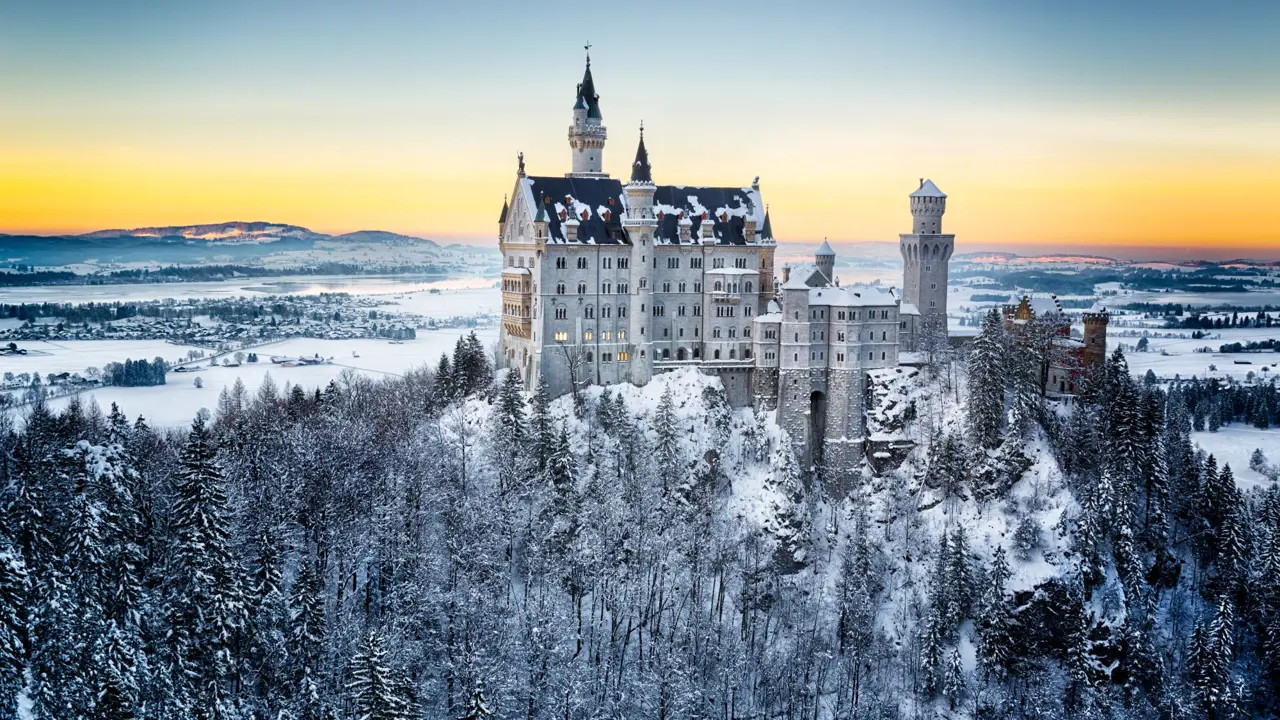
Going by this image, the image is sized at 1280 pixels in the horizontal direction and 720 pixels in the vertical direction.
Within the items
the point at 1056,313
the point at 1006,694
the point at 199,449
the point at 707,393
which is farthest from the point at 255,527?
the point at 1056,313

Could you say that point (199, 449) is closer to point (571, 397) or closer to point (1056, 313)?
point (571, 397)

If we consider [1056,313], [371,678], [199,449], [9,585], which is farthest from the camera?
[1056,313]

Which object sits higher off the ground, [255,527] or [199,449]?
[199,449]

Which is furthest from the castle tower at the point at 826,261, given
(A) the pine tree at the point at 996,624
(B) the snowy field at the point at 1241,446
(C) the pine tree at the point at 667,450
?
(B) the snowy field at the point at 1241,446

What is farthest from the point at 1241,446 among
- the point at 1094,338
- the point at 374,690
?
the point at 374,690

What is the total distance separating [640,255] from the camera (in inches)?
4087

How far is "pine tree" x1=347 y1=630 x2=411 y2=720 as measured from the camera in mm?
60750

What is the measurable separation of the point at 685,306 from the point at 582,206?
526 inches

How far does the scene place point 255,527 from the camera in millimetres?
77312

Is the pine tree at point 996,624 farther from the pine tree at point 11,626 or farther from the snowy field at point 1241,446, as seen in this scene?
the pine tree at point 11,626

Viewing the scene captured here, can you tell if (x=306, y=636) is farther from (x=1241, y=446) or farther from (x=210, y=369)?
(x=1241, y=446)

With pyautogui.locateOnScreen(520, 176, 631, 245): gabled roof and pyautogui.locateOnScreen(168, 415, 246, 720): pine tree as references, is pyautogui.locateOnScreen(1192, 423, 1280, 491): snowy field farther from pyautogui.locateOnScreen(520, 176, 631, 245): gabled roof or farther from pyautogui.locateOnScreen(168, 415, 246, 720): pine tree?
pyautogui.locateOnScreen(168, 415, 246, 720): pine tree

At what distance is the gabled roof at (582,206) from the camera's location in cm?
10244

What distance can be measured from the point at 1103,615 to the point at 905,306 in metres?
34.5
